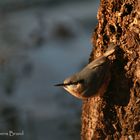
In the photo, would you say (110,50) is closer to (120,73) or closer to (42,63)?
(120,73)

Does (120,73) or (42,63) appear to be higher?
(42,63)

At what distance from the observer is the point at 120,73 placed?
5.63 feet

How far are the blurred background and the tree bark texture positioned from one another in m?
2.67

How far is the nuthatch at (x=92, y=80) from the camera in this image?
5.51 ft

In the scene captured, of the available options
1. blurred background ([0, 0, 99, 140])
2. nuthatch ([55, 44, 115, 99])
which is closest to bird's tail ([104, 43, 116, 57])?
nuthatch ([55, 44, 115, 99])

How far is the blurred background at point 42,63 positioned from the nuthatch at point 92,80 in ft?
9.14

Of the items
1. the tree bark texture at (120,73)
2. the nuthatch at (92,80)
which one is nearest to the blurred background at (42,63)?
the tree bark texture at (120,73)

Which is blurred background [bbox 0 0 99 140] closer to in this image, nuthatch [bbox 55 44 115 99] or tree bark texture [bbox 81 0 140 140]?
tree bark texture [bbox 81 0 140 140]

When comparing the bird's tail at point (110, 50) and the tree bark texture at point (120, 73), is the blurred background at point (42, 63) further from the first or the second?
the bird's tail at point (110, 50)

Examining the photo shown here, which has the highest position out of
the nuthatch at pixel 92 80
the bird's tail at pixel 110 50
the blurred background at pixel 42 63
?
the blurred background at pixel 42 63

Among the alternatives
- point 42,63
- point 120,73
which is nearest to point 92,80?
point 120,73

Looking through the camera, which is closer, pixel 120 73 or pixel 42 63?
pixel 120 73

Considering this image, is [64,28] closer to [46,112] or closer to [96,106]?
[46,112]

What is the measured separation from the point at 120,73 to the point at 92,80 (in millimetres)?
100
